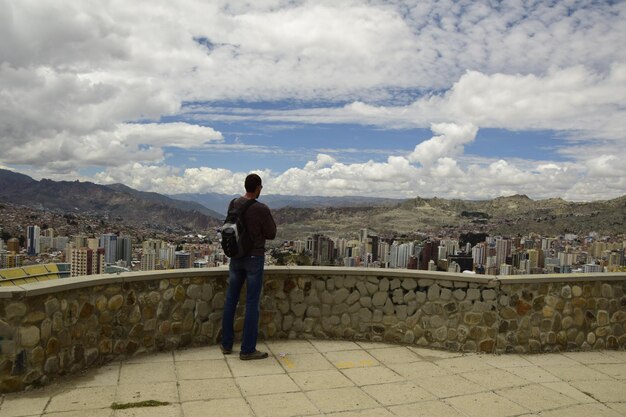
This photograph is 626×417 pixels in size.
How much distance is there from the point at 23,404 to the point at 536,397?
4.32 m

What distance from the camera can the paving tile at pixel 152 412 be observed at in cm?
386

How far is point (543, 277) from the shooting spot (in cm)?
621

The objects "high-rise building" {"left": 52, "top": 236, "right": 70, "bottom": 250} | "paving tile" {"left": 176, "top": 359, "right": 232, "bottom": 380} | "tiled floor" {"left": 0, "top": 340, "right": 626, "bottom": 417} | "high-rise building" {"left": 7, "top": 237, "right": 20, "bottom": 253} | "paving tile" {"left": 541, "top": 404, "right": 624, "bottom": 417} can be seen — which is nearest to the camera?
"tiled floor" {"left": 0, "top": 340, "right": 626, "bottom": 417}

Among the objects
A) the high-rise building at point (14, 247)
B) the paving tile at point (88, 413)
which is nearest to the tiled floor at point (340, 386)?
the paving tile at point (88, 413)

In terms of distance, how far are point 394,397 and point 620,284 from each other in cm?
394

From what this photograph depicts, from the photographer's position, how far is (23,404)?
3932 millimetres

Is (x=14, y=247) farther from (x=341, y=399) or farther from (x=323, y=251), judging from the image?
(x=341, y=399)

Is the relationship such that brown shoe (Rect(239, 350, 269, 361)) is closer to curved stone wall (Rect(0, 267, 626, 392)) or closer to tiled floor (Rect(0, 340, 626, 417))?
tiled floor (Rect(0, 340, 626, 417))

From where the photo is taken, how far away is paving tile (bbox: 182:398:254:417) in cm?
395

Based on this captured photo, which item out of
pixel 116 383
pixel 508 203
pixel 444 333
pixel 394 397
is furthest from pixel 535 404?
pixel 508 203

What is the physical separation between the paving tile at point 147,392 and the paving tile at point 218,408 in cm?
20

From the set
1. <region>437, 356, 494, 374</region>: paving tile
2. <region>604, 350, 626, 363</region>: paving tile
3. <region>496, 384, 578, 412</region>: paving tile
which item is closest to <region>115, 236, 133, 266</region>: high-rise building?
<region>437, 356, 494, 374</region>: paving tile

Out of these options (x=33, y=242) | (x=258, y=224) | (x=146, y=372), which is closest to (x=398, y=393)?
(x=258, y=224)

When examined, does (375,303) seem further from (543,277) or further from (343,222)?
(343,222)
